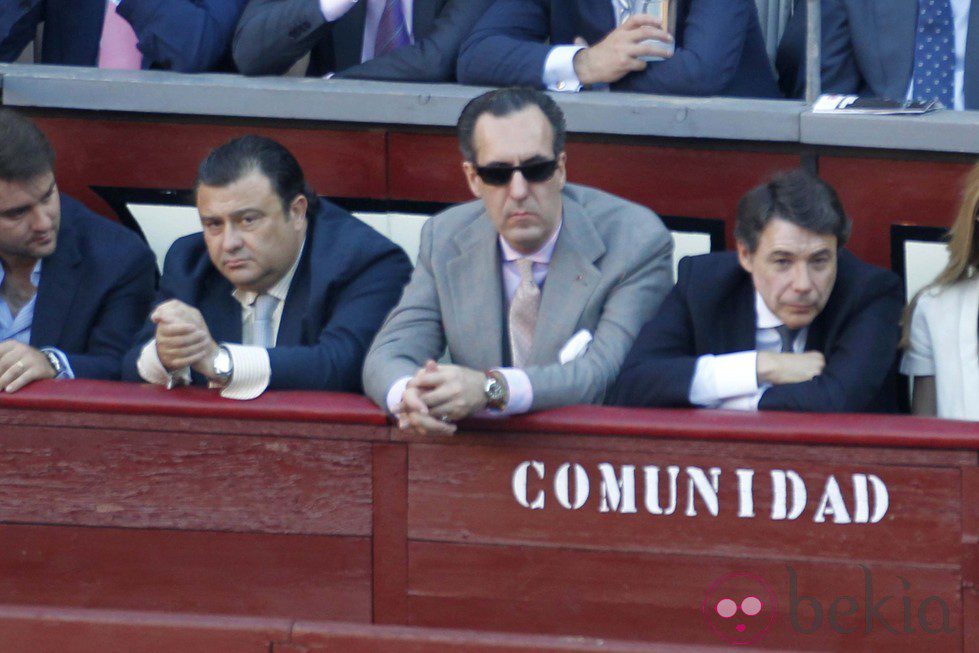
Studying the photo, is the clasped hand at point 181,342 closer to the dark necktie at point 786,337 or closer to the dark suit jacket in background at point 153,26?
the dark necktie at point 786,337

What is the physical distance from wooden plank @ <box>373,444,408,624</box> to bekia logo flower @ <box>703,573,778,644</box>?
26.7 inches

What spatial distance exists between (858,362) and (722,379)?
319 millimetres

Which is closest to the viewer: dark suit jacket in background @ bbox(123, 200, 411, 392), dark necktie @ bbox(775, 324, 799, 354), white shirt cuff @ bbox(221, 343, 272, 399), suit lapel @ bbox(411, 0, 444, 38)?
white shirt cuff @ bbox(221, 343, 272, 399)

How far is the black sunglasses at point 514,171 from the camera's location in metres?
4.25

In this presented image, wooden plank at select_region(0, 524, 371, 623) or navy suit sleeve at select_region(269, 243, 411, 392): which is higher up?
navy suit sleeve at select_region(269, 243, 411, 392)

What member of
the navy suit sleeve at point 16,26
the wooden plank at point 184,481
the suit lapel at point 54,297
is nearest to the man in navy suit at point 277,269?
the suit lapel at point 54,297

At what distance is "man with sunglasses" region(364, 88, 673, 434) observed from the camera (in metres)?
4.26

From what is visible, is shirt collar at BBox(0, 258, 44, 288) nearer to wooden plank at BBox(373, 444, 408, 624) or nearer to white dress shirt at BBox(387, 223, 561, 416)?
white dress shirt at BBox(387, 223, 561, 416)

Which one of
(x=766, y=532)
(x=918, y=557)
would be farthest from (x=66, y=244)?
(x=918, y=557)

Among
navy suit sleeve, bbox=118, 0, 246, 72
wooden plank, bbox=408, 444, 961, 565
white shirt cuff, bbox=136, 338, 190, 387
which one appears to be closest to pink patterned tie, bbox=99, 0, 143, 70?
navy suit sleeve, bbox=118, 0, 246, 72

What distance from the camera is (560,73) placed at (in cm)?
528

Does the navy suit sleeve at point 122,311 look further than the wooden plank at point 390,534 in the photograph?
Yes

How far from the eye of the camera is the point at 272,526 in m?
3.86

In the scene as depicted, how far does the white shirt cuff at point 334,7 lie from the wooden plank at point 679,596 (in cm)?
215
